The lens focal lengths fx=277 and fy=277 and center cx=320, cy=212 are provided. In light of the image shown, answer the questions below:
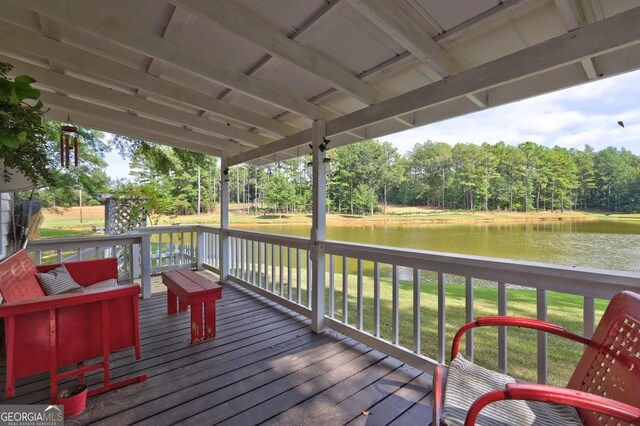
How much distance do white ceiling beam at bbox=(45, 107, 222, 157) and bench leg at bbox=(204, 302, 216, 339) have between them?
2.84 metres

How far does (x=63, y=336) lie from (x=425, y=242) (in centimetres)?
1121

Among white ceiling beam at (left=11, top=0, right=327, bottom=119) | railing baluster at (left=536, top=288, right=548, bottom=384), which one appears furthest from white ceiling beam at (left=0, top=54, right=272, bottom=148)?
railing baluster at (left=536, top=288, right=548, bottom=384)

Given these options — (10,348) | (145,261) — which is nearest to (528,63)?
(10,348)

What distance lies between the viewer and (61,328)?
74.4 inches

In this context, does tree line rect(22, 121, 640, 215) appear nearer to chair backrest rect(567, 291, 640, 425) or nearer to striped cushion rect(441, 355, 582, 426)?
striped cushion rect(441, 355, 582, 426)

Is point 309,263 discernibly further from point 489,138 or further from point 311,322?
point 489,138

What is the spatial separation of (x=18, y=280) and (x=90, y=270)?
1057 millimetres

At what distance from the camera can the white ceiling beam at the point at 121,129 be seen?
3.48 meters

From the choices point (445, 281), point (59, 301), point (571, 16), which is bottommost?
point (445, 281)

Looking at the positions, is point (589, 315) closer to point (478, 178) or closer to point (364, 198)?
point (364, 198)

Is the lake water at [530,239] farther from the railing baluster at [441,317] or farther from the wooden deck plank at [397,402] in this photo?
the wooden deck plank at [397,402]

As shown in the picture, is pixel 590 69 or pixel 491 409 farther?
pixel 590 69

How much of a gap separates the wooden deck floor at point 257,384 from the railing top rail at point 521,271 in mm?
923

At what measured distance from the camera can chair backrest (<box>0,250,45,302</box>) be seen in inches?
77.0
